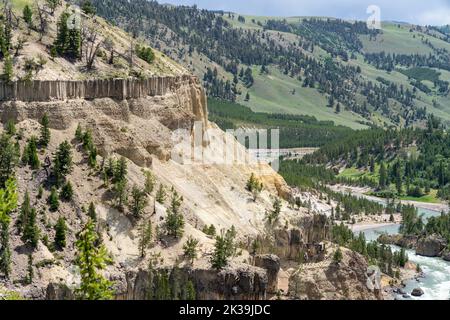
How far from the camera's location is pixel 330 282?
349ft

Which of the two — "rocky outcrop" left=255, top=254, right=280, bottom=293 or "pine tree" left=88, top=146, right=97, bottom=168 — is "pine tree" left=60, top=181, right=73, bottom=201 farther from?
"rocky outcrop" left=255, top=254, right=280, bottom=293

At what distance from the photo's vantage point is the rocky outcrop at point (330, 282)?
104306 mm

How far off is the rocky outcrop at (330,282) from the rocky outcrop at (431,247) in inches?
3228

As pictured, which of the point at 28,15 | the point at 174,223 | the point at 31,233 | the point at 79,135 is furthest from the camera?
the point at 28,15

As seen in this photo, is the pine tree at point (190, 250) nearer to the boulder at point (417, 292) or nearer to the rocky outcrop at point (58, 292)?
the rocky outcrop at point (58, 292)

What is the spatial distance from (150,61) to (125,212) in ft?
114

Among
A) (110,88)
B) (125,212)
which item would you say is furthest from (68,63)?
(125,212)

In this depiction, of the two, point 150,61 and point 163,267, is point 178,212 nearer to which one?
point 163,267

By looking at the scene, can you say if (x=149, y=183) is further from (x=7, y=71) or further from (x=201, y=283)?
(x=7, y=71)

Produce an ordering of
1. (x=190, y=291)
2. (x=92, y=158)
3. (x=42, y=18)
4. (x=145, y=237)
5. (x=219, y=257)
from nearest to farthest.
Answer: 1. (x=190, y=291)
2. (x=219, y=257)
3. (x=145, y=237)
4. (x=92, y=158)
5. (x=42, y=18)

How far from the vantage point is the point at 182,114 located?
397 ft

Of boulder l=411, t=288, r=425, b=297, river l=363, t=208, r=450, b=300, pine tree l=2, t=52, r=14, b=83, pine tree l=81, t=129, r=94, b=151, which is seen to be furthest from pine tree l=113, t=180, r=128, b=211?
boulder l=411, t=288, r=425, b=297

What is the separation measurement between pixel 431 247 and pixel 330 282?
89.9 m

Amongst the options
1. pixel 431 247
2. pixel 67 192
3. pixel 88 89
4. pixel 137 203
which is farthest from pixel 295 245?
pixel 431 247
